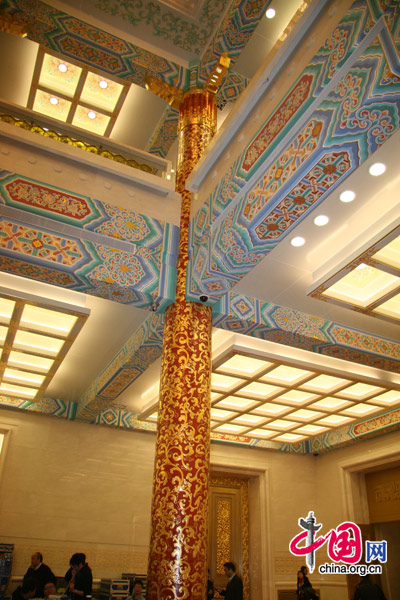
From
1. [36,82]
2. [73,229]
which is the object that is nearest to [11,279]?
[73,229]

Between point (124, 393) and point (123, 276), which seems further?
point (124, 393)

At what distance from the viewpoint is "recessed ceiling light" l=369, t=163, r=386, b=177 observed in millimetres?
4602

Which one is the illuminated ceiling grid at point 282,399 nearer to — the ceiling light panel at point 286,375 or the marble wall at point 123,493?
the ceiling light panel at point 286,375

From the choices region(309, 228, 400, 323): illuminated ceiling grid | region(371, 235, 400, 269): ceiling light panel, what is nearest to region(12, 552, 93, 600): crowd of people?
region(309, 228, 400, 323): illuminated ceiling grid

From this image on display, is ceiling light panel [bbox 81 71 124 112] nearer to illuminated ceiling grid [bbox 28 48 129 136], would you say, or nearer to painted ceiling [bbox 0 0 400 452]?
illuminated ceiling grid [bbox 28 48 129 136]

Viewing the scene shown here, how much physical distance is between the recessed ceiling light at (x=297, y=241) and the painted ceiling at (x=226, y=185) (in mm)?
83

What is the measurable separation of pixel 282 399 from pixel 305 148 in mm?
6477

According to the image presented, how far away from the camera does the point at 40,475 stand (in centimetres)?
Result: 998

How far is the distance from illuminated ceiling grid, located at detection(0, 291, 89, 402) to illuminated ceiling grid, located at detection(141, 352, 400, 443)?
241cm

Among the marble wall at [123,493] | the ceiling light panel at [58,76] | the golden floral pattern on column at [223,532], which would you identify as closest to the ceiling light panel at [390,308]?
the marble wall at [123,493]

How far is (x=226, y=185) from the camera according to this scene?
523cm

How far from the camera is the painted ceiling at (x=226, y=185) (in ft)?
12.0

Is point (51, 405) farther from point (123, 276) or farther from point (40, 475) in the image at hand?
point (123, 276)

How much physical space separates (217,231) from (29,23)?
4.21m
